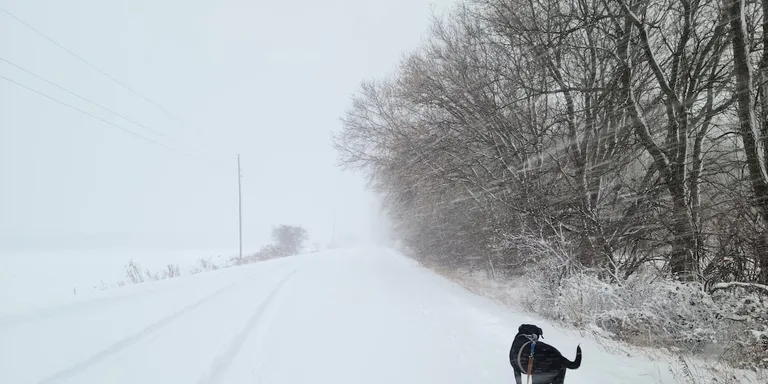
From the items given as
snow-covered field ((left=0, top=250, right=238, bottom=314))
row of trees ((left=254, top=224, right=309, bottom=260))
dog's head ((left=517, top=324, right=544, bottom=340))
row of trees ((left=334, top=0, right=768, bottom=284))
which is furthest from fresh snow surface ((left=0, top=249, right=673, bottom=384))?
row of trees ((left=254, top=224, right=309, bottom=260))

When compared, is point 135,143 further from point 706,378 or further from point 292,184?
point 706,378

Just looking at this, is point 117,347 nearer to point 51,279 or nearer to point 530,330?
point 530,330

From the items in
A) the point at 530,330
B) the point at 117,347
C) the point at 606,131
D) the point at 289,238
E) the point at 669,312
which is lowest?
the point at 669,312

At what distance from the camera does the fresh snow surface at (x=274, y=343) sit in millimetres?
3678

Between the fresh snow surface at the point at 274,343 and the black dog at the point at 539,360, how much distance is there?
1111 millimetres

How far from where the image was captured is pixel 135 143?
117 metres

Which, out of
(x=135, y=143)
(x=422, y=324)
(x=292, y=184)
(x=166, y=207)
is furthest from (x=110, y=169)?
(x=422, y=324)

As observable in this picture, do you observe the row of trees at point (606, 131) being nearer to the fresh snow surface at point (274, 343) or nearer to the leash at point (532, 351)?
the fresh snow surface at point (274, 343)

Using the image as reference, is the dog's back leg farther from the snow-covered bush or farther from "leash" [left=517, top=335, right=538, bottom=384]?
the snow-covered bush

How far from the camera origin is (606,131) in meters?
8.11

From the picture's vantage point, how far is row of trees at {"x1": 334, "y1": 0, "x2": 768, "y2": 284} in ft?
17.5

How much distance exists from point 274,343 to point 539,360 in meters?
3.68

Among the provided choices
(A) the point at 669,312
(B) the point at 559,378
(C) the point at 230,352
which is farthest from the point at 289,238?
(B) the point at 559,378

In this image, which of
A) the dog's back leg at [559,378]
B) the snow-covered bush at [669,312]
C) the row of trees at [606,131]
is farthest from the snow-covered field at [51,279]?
the row of trees at [606,131]
